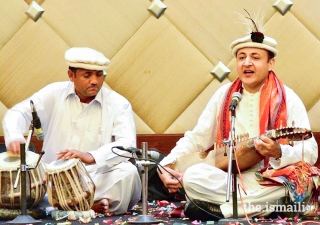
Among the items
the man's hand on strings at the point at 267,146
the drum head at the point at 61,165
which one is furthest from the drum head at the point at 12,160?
the man's hand on strings at the point at 267,146

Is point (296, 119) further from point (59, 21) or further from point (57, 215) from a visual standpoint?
point (59, 21)

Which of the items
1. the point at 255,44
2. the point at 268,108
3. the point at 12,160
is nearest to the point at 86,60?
the point at 12,160

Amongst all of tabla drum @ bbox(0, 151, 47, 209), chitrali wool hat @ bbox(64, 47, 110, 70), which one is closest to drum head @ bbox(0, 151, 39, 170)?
tabla drum @ bbox(0, 151, 47, 209)

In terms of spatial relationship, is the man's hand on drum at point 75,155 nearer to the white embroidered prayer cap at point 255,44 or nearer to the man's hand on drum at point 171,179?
the man's hand on drum at point 171,179

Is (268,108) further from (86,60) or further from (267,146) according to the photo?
(86,60)

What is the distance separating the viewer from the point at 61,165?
244 inches

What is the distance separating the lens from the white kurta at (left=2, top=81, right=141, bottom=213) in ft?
A: 21.4

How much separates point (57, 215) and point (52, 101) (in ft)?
3.25

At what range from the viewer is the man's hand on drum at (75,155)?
6238 mm

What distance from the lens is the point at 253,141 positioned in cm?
584

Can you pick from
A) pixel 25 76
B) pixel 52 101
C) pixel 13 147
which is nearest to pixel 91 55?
pixel 52 101

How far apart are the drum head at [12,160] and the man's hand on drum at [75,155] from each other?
0.17 m

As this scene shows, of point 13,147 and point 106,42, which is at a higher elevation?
point 106,42

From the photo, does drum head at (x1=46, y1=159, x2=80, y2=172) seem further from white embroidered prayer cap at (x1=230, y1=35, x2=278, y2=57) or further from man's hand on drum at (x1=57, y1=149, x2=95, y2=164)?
white embroidered prayer cap at (x1=230, y1=35, x2=278, y2=57)
